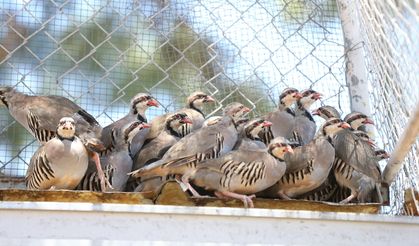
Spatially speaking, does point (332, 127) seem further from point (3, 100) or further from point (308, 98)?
point (3, 100)

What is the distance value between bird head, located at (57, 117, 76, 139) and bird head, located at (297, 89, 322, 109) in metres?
1.45

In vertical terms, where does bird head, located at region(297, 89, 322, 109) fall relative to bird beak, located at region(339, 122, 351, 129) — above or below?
above

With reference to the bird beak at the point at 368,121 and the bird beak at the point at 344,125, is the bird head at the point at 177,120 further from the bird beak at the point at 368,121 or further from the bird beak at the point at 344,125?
the bird beak at the point at 368,121

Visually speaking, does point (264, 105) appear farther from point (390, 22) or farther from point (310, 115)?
point (390, 22)

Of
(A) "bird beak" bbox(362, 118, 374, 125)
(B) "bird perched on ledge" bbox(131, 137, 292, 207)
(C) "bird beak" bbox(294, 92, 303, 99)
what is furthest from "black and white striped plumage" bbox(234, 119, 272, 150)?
(A) "bird beak" bbox(362, 118, 374, 125)

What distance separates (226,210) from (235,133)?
4.16 feet

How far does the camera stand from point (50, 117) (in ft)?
15.3

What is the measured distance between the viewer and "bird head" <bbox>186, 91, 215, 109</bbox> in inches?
199

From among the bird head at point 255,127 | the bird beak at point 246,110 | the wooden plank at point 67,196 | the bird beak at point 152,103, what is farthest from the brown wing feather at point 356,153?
the wooden plank at point 67,196

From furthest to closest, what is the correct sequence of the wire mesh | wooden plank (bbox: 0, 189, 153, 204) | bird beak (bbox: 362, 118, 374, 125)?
bird beak (bbox: 362, 118, 374, 125)
wooden plank (bbox: 0, 189, 153, 204)
the wire mesh

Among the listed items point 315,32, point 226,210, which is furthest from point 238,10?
point 226,210

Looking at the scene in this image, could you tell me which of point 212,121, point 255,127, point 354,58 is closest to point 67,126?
point 212,121

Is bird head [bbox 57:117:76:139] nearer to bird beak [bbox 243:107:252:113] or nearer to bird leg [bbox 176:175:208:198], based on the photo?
bird leg [bbox 176:175:208:198]

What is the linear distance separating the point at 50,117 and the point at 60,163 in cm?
57
